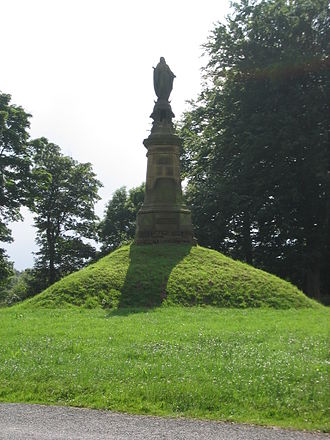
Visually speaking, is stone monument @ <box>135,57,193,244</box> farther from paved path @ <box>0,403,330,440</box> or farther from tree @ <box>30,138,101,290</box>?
tree @ <box>30,138,101,290</box>

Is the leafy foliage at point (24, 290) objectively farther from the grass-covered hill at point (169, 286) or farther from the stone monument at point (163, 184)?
the grass-covered hill at point (169, 286)

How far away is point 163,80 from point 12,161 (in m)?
11.9

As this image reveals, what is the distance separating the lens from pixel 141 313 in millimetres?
14094

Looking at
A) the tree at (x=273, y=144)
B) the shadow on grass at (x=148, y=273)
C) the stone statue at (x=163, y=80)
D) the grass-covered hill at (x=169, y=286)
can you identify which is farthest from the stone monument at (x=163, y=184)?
the tree at (x=273, y=144)

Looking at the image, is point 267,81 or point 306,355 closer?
point 306,355

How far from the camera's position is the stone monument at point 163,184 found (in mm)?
20469

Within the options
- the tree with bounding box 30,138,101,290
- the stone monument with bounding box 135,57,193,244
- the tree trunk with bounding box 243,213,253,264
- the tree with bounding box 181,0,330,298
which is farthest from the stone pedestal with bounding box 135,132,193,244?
the tree with bounding box 30,138,101,290

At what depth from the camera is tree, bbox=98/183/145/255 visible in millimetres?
45438

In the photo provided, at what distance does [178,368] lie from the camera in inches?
286

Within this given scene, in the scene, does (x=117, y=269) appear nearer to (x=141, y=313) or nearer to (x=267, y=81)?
(x=141, y=313)

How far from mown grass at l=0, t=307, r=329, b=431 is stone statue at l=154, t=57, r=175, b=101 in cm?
1278

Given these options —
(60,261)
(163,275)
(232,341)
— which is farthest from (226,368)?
(60,261)

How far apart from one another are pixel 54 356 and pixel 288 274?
21.2 metres

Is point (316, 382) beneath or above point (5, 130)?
beneath
